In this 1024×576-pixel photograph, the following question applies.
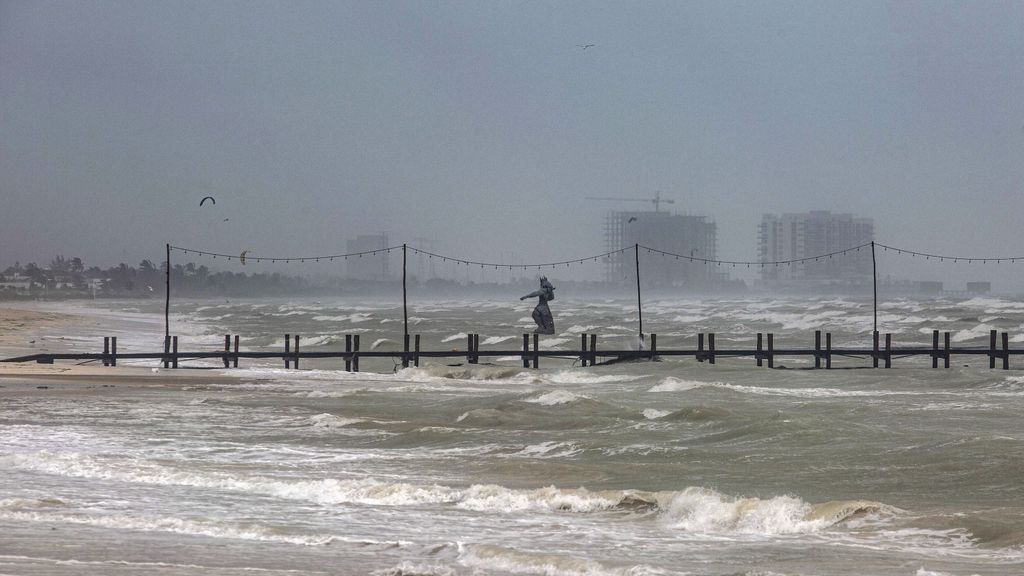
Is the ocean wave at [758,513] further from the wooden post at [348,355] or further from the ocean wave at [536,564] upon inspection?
the wooden post at [348,355]

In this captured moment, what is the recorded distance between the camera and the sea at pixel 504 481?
9.44 metres

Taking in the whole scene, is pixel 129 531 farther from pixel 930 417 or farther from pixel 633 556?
pixel 930 417

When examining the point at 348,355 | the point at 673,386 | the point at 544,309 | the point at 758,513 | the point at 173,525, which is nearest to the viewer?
the point at 173,525

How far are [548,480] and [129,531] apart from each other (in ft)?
17.6

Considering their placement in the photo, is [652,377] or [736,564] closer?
[736,564]

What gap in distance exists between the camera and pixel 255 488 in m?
12.9

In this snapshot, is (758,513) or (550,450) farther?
(550,450)

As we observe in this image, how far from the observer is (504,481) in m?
13.7

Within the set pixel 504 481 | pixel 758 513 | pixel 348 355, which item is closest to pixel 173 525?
pixel 504 481

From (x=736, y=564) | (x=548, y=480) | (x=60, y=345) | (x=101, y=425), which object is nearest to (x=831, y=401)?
(x=548, y=480)

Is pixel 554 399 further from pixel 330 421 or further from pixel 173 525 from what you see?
pixel 173 525

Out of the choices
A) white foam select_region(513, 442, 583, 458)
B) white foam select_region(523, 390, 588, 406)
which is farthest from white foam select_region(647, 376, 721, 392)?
white foam select_region(513, 442, 583, 458)

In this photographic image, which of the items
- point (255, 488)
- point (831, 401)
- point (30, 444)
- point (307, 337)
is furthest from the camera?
point (307, 337)

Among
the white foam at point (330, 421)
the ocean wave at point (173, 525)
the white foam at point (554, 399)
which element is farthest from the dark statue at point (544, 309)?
the ocean wave at point (173, 525)
